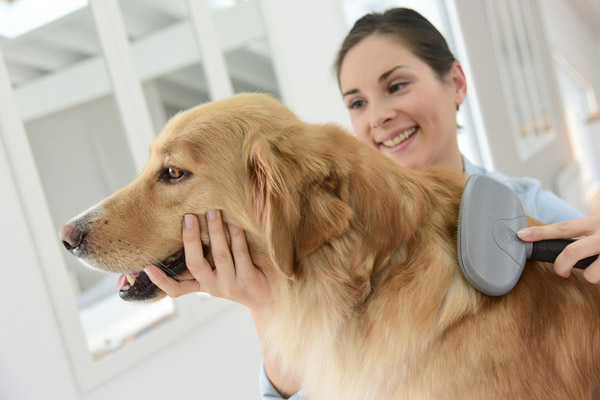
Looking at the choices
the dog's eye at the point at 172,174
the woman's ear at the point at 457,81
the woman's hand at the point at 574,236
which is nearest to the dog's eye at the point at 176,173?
the dog's eye at the point at 172,174

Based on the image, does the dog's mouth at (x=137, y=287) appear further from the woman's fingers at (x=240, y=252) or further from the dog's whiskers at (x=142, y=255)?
the woman's fingers at (x=240, y=252)

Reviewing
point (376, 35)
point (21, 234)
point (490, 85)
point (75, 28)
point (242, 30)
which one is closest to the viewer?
point (21, 234)

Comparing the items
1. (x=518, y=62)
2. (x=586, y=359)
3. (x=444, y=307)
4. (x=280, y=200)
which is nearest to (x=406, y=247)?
(x=444, y=307)

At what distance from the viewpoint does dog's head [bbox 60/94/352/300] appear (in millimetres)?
1027

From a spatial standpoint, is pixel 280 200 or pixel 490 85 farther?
pixel 490 85

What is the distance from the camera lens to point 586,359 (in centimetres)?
88

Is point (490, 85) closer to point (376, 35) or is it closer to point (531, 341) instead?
point (376, 35)

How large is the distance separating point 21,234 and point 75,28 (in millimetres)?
981

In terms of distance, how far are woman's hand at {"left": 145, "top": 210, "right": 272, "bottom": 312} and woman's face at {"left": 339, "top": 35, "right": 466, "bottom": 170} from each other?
2.73 feet

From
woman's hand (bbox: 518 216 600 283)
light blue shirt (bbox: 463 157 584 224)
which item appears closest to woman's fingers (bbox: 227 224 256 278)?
woman's hand (bbox: 518 216 600 283)

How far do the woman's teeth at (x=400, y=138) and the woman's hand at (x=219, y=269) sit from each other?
0.86m

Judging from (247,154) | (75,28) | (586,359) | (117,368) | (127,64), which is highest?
(75,28)

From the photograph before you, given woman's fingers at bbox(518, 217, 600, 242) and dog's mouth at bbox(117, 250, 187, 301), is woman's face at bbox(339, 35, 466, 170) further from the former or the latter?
dog's mouth at bbox(117, 250, 187, 301)

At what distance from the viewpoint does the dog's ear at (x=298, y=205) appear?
3.05 ft
